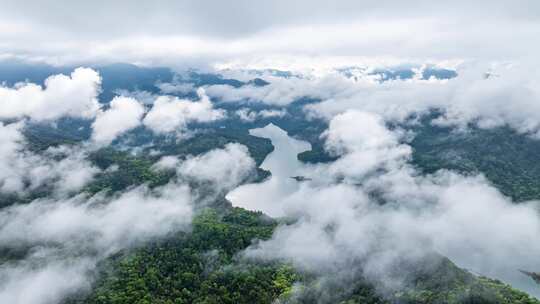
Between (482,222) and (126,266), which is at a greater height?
(126,266)

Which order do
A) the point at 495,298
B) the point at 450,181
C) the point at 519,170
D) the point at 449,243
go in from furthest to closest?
the point at 519,170, the point at 450,181, the point at 449,243, the point at 495,298

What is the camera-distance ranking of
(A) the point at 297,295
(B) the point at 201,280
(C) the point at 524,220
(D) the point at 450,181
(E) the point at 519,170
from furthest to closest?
(E) the point at 519,170
(D) the point at 450,181
(C) the point at 524,220
(B) the point at 201,280
(A) the point at 297,295

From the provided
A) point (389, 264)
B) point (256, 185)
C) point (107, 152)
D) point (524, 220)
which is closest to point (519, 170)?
point (524, 220)

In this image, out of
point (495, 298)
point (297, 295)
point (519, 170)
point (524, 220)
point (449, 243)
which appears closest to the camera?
point (495, 298)

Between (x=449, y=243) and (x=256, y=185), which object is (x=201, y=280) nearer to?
(x=449, y=243)

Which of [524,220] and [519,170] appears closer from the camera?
[524,220]

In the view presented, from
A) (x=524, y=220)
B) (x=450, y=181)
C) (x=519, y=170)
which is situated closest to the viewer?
(x=524, y=220)

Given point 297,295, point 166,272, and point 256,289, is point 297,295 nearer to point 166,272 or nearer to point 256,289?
point 256,289

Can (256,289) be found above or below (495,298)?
below

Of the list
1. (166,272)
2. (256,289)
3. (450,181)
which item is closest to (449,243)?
(450,181)
